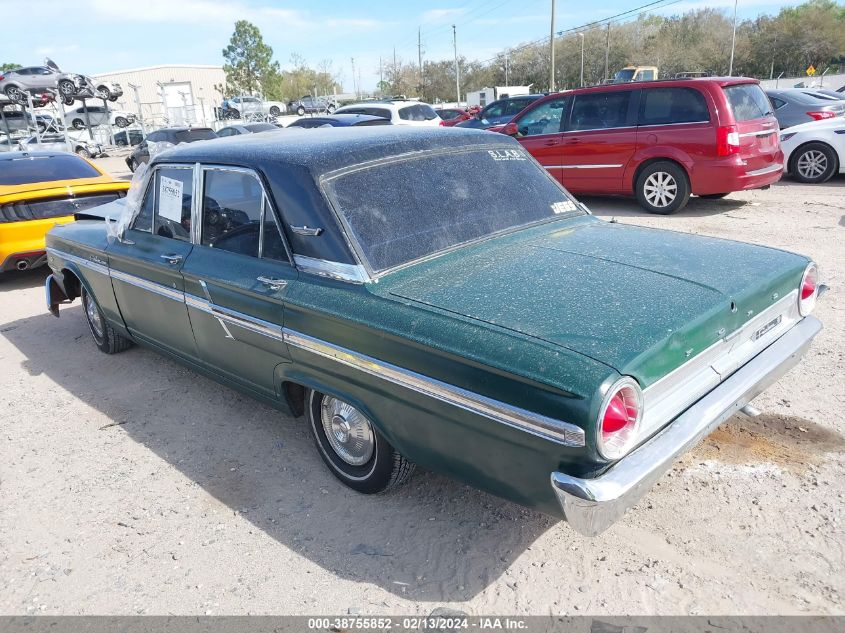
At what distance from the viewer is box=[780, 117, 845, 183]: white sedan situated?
10.6 m

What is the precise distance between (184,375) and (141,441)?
988 mm

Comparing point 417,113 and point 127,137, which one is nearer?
point 417,113

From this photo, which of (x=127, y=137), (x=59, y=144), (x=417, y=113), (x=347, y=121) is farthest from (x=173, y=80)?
(x=347, y=121)

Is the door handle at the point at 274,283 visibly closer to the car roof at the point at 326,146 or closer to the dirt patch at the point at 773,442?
the car roof at the point at 326,146

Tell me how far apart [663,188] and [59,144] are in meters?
23.1

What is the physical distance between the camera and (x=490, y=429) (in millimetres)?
2330

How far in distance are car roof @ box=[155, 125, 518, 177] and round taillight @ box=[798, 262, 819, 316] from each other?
1.78 metres

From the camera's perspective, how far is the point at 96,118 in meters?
33.1

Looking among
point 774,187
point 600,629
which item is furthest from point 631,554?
point 774,187

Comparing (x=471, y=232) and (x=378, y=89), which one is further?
(x=378, y=89)

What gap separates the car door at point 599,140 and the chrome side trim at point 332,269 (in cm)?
709

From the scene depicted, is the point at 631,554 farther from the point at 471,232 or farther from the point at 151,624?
the point at 151,624

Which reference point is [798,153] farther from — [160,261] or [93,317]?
[93,317]

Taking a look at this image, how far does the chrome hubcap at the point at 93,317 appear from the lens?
533 cm
